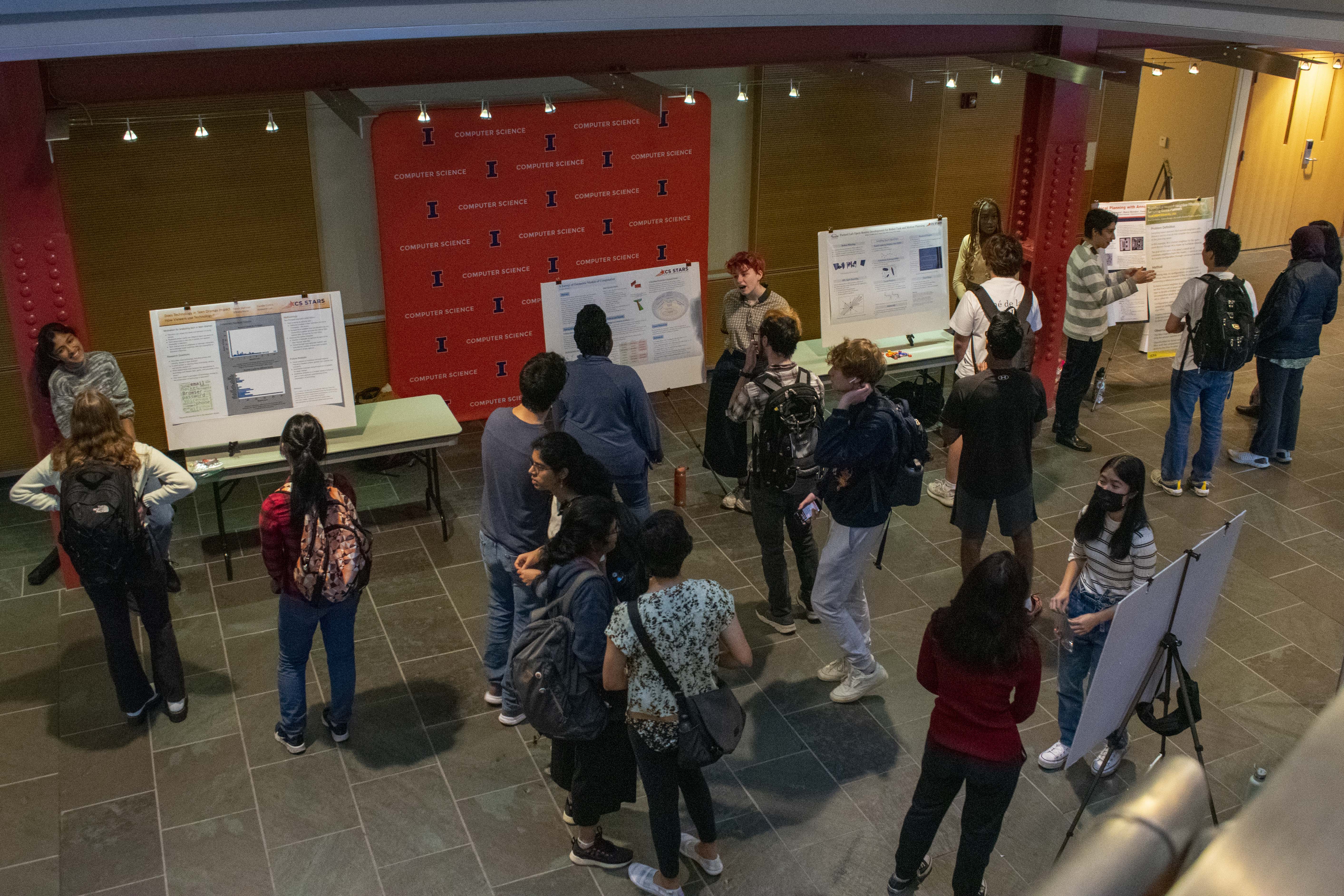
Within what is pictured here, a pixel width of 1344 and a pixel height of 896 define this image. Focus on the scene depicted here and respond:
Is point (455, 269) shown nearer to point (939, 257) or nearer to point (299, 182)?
point (299, 182)

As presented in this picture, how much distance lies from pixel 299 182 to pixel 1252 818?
27.1 ft

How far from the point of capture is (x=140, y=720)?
5.46m

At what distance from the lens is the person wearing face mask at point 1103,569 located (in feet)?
15.0

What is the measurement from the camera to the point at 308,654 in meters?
5.21

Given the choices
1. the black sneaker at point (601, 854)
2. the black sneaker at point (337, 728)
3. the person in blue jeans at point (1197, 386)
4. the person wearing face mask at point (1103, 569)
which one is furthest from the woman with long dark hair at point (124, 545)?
the person in blue jeans at point (1197, 386)

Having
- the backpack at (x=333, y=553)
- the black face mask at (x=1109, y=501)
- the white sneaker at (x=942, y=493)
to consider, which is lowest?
the white sneaker at (x=942, y=493)

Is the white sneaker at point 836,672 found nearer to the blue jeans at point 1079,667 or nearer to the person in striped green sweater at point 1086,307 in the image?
the blue jeans at point 1079,667

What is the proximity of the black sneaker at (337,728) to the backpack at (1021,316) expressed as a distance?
414cm

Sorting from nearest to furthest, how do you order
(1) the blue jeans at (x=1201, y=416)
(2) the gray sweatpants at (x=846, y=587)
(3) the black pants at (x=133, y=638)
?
(3) the black pants at (x=133, y=638) < (2) the gray sweatpants at (x=846, y=587) < (1) the blue jeans at (x=1201, y=416)

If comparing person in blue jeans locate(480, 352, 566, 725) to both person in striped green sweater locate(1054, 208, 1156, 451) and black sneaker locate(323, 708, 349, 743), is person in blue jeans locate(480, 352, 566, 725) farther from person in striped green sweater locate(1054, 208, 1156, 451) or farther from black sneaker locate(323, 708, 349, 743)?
person in striped green sweater locate(1054, 208, 1156, 451)

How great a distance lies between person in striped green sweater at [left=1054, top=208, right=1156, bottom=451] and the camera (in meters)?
8.10

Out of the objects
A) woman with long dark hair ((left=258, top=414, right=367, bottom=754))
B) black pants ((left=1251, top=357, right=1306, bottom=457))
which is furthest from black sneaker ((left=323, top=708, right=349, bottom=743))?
black pants ((left=1251, top=357, right=1306, bottom=457))

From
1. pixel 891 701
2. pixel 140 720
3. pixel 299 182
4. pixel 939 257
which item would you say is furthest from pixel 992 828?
pixel 299 182

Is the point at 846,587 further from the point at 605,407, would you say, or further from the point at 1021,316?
the point at 1021,316
